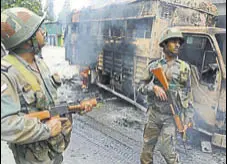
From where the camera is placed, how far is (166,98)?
280 centimetres

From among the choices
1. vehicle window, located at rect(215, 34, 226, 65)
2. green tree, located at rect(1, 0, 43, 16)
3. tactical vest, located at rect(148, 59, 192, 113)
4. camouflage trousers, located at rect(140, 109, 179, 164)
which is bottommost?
camouflage trousers, located at rect(140, 109, 179, 164)

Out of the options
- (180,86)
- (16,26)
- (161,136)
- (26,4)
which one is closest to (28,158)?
(16,26)

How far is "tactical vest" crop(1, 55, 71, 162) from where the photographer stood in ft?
5.46

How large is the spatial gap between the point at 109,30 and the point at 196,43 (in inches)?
110

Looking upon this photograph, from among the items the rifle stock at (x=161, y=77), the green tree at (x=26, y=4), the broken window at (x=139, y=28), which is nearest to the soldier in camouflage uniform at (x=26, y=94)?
the rifle stock at (x=161, y=77)

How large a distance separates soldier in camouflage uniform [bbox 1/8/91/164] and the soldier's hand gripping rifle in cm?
4

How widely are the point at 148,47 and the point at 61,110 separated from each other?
361 cm

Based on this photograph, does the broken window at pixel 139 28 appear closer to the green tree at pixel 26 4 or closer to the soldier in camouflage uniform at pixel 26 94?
the green tree at pixel 26 4

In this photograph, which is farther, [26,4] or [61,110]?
[26,4]

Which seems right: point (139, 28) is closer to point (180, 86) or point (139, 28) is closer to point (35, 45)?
point (180, 86)

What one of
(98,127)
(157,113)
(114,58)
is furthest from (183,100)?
(114,58)

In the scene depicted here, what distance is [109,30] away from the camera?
6715 mm

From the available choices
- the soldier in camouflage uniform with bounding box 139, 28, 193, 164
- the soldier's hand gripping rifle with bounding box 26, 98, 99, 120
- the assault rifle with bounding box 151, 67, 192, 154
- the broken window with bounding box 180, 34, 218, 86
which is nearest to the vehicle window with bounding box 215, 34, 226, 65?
the broken window with bounding box 180, 34, 218, 86

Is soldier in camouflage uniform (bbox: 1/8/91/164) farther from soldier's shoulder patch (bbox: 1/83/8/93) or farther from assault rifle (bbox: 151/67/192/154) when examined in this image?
assault rifle (bbox: 151/67/192/154)
